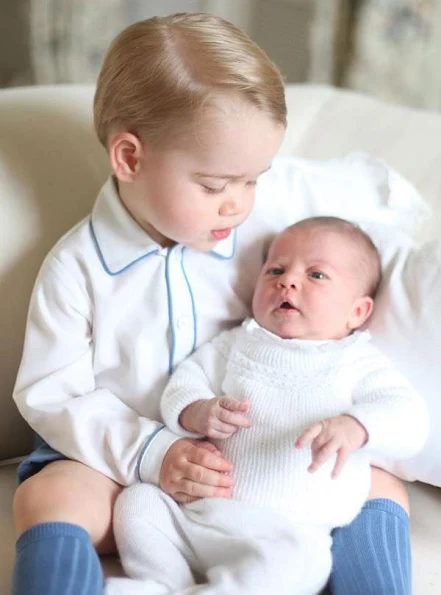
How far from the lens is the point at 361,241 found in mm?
1122

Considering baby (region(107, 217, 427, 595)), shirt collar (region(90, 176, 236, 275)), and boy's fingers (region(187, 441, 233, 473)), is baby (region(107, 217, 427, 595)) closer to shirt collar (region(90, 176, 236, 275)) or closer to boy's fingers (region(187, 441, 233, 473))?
boy's fingers (region(187, 441, 233, 473))

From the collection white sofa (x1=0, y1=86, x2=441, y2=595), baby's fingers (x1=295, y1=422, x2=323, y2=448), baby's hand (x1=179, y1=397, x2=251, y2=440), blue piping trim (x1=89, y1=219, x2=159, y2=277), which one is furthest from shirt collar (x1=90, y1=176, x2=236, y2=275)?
baby's fingers (x1=295, y1=422, x2=323, y2=448)

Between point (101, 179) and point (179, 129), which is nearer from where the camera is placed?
point (179, 129)

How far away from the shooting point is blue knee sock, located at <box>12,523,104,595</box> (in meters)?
0.84

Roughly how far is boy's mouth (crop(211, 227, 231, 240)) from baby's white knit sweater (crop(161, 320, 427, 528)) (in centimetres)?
12

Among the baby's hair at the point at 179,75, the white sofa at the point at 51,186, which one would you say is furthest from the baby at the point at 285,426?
the baby's hair at the point at 179,75

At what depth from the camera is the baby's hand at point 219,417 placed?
3.16ft

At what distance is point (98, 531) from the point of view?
960 mm

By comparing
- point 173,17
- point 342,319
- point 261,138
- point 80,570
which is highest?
point 173,17

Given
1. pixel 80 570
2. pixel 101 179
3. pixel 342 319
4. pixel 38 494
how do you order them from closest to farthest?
1. pixel 80 570
2. pixel 38 494
3. pixel 342 319
4. pixel 101 179

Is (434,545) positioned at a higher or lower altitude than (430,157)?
lower

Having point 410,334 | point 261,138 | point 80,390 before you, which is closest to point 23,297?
point 80,390

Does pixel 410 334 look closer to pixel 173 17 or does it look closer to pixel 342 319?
pixel 342 319

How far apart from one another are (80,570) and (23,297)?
42cm
